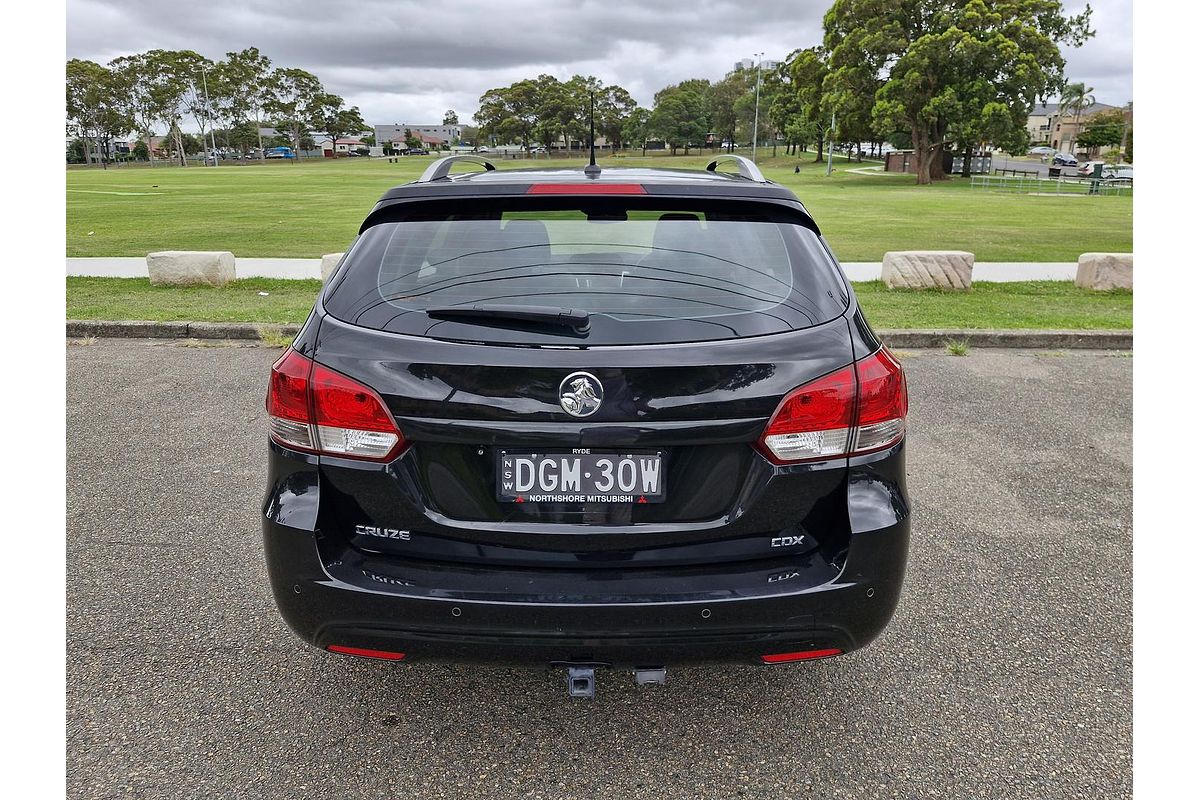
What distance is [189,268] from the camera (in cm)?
1050

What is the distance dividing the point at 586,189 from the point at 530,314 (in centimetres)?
52

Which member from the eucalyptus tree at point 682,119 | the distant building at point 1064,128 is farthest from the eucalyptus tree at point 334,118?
the distant building at point 1064,128

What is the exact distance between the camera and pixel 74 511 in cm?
414

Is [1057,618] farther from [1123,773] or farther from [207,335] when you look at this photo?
[207,335]

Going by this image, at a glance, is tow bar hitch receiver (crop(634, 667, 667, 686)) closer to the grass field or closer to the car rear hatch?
the car rear hatch

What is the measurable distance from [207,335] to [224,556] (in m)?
4.98

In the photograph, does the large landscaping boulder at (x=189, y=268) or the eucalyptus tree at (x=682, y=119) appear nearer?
the large landscaping boulder at (x=189, y=268)

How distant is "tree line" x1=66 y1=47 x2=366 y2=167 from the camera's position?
9275cm

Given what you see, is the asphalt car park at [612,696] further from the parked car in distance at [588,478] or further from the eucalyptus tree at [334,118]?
the eucalyptus tree at [334,118]

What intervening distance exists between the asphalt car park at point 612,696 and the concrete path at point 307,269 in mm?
7950

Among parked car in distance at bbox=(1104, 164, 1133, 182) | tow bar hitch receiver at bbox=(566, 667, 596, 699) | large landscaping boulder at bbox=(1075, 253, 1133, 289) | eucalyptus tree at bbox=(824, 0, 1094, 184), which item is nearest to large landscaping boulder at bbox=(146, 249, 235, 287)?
tow bar hitch receiver at bbox=(566, 667, 596, 699)

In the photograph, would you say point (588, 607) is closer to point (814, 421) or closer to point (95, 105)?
point (814, 421)

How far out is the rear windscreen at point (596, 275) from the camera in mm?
2127

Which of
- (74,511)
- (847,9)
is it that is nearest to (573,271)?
(74,511)
